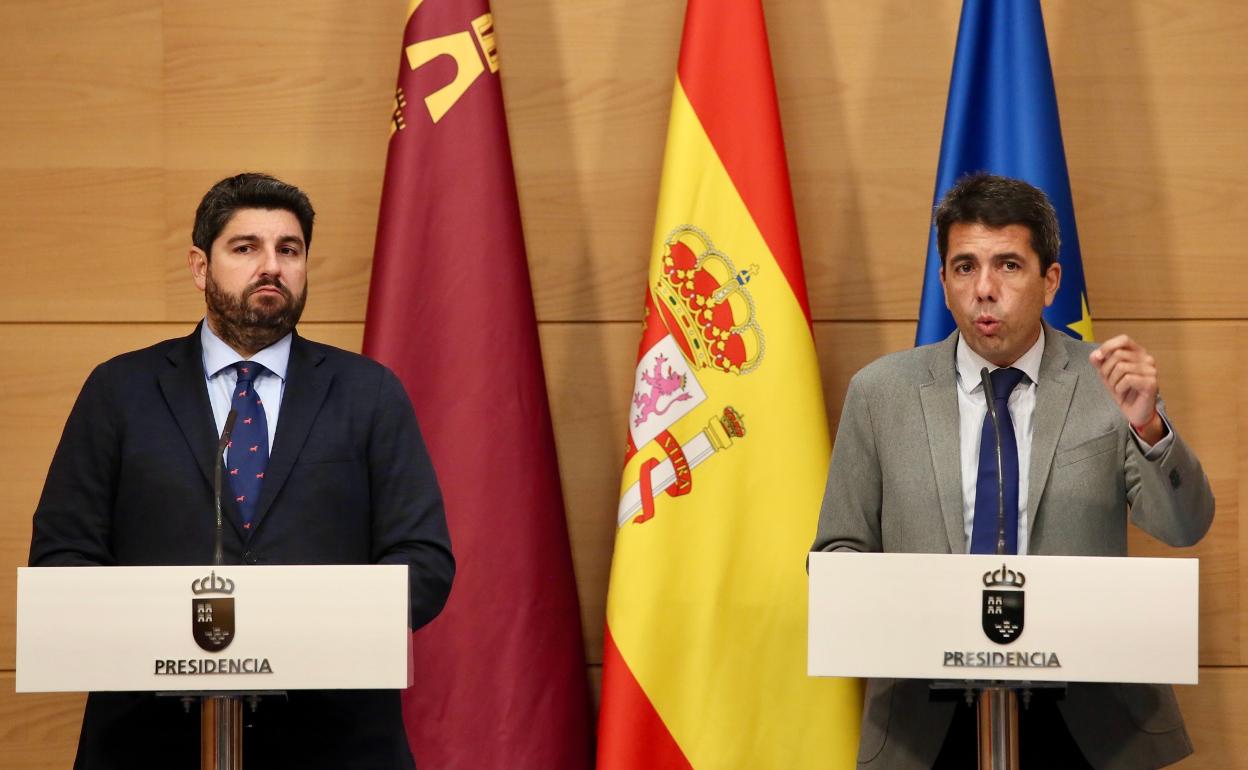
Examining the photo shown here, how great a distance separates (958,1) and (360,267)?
1.59 meters

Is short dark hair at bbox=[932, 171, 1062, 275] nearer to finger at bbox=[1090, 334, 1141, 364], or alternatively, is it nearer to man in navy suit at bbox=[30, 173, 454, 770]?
finger at bbox=[1090, 334, 1141, 364]

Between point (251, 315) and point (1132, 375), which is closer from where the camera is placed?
point (1132, 375)

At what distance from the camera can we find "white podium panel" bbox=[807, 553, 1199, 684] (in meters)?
1.78

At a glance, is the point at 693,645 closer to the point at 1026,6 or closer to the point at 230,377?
the point at 230,377

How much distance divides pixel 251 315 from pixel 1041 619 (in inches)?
53.3

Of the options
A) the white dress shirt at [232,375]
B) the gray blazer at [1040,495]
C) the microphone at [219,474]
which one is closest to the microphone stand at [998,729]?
the gray blazer at [1040,495]

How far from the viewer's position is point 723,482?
3.06 meters

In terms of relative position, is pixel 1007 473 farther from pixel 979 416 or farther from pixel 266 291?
pixel 266 291

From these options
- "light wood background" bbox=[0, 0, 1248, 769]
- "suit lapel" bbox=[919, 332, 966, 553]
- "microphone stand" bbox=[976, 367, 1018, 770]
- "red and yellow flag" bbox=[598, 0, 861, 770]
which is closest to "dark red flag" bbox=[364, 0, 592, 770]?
"red and yellow flag" bbox=[598, 0, 861, 770]

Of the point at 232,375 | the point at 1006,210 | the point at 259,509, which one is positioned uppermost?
the point at 1006,210

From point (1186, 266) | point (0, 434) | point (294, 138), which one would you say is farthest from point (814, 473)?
point (0, 434)

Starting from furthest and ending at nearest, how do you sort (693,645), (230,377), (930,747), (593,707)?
(593,707) < (693,645) < (230,377) < (930,747)

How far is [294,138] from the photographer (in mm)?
3436

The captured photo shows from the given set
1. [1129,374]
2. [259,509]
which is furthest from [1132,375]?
[259,509]
